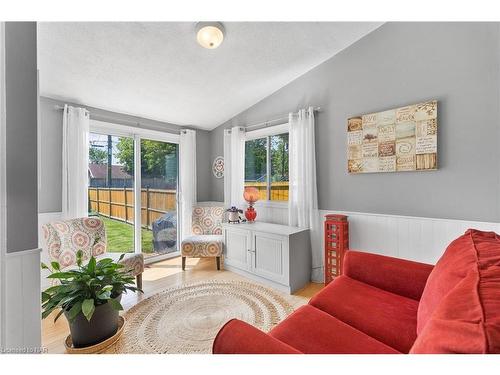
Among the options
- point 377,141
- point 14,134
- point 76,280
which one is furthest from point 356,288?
point 14,134

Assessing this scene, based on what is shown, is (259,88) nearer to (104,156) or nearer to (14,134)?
(104,156)

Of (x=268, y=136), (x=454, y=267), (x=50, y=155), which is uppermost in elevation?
(x=268, y=136)

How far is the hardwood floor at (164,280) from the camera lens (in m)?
1.78

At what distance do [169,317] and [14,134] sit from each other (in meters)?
1.71

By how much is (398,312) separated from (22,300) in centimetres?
200

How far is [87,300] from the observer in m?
1.36

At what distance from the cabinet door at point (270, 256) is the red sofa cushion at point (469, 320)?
1.77 meters

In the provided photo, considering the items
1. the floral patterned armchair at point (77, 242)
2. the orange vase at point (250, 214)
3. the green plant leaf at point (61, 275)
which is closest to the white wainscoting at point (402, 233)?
the floral patterned armchair at point (77, 242)

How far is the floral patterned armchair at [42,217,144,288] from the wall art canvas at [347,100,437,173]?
2491 millimetres

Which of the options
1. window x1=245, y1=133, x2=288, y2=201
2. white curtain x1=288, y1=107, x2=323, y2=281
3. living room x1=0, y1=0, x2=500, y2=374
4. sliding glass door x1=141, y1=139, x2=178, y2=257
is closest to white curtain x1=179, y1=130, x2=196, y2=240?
living room x1=0, y1=0, x2=500, y2=374

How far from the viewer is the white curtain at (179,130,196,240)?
3.56m

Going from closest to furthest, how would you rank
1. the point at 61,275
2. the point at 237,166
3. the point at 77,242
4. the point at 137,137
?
the point at 61,275 < the point at 77,242 < the point at 137,137 < the point at 237,166

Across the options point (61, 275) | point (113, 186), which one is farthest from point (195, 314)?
point (113, 186)

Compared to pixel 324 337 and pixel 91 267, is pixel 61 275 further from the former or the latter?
pixel 324 337
